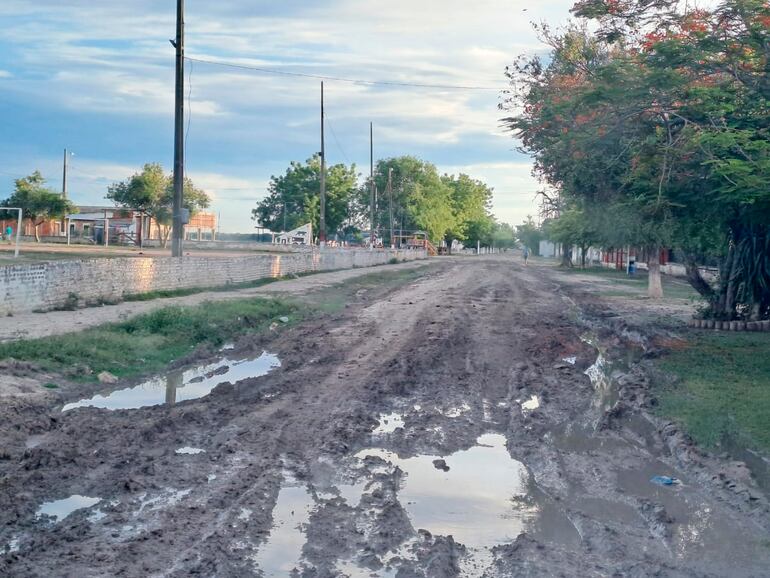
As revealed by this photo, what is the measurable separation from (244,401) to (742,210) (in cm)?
880

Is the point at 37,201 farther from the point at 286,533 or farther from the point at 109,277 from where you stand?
the point at 286,533

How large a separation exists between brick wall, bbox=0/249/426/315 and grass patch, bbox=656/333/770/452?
12.8 metres

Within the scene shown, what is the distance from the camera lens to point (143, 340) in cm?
1691

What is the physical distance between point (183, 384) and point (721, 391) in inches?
300

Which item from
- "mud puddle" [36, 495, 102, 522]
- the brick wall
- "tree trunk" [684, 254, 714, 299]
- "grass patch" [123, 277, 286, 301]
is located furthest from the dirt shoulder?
"tree trunk" [684, 254, 714, 299]

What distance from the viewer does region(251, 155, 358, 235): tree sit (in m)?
108

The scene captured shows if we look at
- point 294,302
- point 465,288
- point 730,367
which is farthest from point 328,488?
point 465,288

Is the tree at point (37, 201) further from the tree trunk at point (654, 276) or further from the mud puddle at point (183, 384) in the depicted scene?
the mud puddle at point (183, 384)

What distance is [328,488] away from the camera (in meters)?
7.89

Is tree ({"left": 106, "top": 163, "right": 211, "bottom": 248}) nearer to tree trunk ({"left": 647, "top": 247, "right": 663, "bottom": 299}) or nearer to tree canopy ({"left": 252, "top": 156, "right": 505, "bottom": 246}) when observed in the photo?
tree canopy ({"left": 252, "top": 156, "right": 505, "bottom": 246})

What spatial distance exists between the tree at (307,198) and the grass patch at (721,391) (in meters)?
87.0

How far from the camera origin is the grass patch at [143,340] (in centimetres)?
1412

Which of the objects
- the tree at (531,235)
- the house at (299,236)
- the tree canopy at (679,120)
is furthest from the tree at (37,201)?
the tree at (531,235)

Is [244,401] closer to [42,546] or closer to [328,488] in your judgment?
[328,488]
